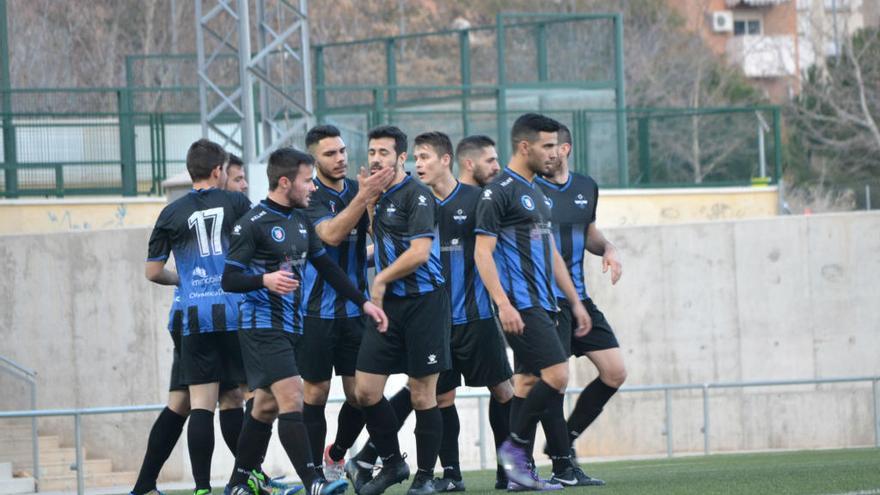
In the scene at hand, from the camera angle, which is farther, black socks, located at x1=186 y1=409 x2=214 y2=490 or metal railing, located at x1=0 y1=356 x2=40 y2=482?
metal railing, located at x1=0 y1=356 x2=40 y2=482

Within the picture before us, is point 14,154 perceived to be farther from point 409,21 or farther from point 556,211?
point 409,21

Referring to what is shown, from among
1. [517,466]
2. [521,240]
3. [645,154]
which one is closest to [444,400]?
[517,466]

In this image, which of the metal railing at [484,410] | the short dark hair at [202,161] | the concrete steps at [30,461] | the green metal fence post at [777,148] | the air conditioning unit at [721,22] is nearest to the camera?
the short dark hair at [202,161]

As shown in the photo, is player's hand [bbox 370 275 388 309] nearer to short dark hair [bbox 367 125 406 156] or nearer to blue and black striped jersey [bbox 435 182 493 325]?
blue and black striped jersey [bbox 435 182 493 325]

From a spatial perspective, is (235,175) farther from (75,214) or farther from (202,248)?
(75,214)

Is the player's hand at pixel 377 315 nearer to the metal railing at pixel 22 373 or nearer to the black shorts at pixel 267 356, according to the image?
the black shorts at pixel 267 356

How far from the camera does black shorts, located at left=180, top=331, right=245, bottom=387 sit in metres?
9.20

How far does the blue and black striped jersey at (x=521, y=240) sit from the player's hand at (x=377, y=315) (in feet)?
2.73

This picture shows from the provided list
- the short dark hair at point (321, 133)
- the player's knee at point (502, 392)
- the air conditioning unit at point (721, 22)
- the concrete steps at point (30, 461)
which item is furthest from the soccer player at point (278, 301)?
the air conditioning unit at point (721, 22)

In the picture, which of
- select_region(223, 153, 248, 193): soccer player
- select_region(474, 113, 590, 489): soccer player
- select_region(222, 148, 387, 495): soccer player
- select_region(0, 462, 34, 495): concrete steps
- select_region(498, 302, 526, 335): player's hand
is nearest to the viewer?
select_region(222, 148, 387, 495): soccer player

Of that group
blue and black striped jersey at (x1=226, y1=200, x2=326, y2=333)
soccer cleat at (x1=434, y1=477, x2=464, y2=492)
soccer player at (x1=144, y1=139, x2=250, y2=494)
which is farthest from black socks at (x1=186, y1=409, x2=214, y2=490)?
soccer cleat at (x1=434, y1=477, x2=464, y2=492)

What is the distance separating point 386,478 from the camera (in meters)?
9.18

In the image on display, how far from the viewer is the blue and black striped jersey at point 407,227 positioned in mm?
8906

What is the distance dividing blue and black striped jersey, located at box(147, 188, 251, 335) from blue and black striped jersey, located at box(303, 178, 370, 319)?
45 cm
